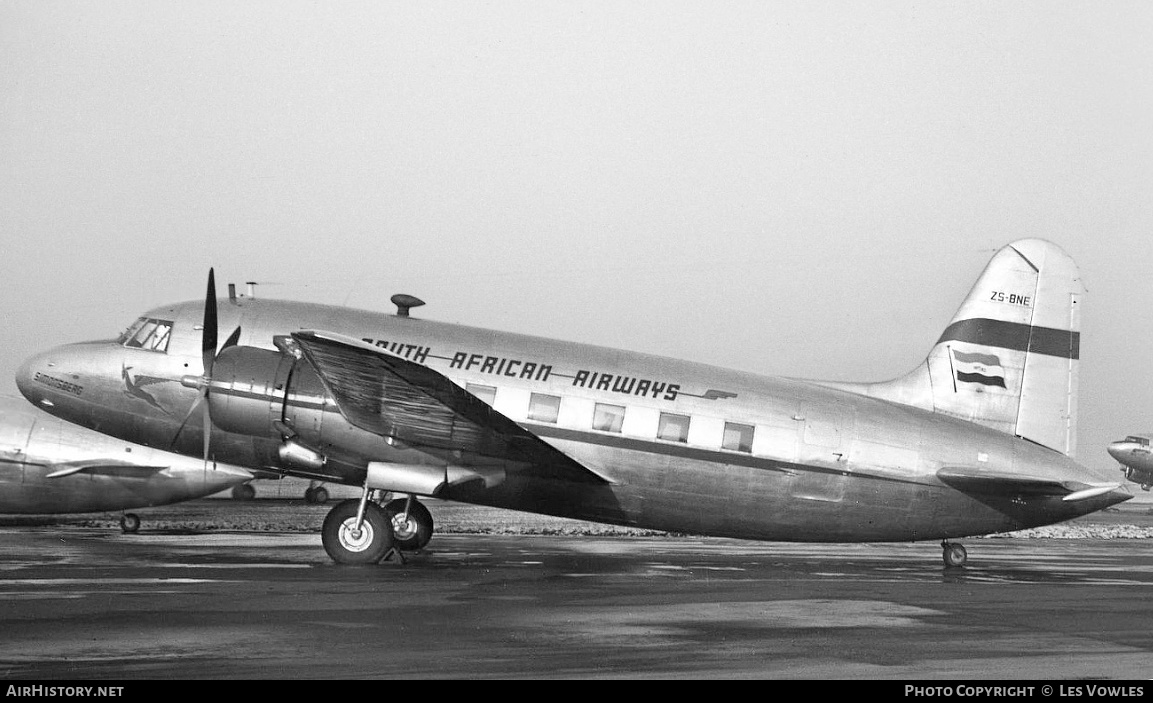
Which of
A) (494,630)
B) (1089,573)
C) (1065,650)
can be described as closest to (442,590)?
(494,630)

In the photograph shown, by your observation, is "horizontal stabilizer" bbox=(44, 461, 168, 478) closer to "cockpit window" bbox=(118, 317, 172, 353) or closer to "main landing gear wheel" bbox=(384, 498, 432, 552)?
"cockpit window" bbox=(118, 317, 172, 353)

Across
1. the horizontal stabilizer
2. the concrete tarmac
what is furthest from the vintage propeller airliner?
the horizontal stabilizer

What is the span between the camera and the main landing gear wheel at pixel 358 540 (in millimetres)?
14930

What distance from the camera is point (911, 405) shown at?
16.6m

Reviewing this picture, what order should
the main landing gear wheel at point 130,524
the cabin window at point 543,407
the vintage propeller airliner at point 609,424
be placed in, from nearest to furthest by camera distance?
the vintage propeller airliner at point 609,424 → the cabin window at point 543,407 → the main landing gear wheel at point 130,524

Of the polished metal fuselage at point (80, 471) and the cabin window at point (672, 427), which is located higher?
the cabin window at point (672, 427)

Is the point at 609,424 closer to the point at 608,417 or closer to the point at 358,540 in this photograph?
the point at 608,417

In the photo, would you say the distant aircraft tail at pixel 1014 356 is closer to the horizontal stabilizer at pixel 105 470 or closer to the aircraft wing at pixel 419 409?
the aircraft wing at pixel 419 409

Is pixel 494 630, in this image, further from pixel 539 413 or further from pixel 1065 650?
pixel 539 413

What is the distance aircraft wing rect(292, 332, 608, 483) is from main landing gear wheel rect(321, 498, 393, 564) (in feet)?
4.08

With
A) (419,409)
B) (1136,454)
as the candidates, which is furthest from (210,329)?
(1136,454)

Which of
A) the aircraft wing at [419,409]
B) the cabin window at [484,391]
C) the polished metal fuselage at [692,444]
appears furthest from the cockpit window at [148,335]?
the cabin window at [484,391]

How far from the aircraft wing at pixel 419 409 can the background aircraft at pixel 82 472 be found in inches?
326

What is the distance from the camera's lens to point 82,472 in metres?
21.4
